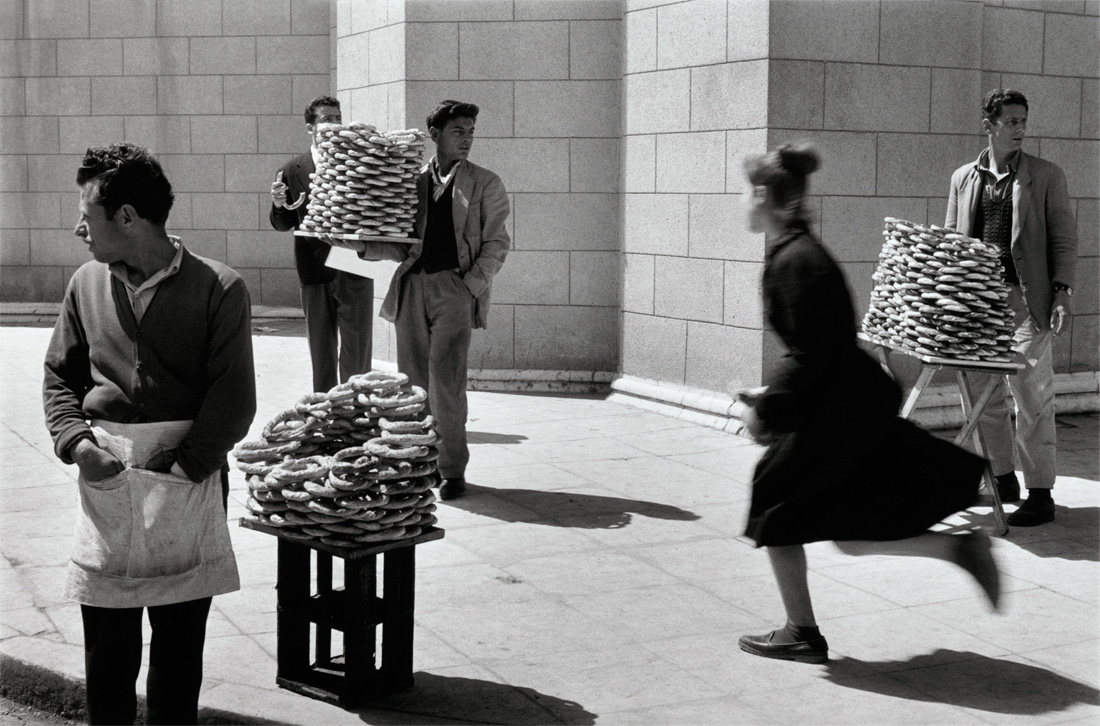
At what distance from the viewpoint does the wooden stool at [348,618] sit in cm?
466

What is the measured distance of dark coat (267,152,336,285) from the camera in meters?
8.87

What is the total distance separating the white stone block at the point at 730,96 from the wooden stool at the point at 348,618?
521cm

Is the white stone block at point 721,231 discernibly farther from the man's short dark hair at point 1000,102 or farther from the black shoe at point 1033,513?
the black shoe at point 1033,513

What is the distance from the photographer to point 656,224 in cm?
1033

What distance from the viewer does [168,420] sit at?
4031mm

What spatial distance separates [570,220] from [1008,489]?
14.9ft

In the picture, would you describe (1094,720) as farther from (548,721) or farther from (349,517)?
(349,517)

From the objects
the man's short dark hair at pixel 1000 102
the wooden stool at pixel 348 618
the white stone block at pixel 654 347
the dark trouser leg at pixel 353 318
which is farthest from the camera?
the white stone block at pixel 654 347

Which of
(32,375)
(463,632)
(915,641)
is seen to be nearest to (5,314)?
(32,375)

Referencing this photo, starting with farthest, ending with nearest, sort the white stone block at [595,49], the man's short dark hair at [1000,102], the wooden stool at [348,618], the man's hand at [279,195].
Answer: the white stone block at [595,49], the man's hand at [279,195], the man's short dark hair at [1000,102], the wooden stool at [348,618]

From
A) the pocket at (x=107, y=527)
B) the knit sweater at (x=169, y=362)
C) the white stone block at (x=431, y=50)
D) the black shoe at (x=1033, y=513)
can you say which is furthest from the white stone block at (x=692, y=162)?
the pocket at (x=107, y=527)

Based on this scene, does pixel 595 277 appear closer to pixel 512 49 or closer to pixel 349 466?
pixel 512 49

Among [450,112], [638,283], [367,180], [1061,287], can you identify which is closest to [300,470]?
[367,180]

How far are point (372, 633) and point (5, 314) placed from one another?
1235 cm
